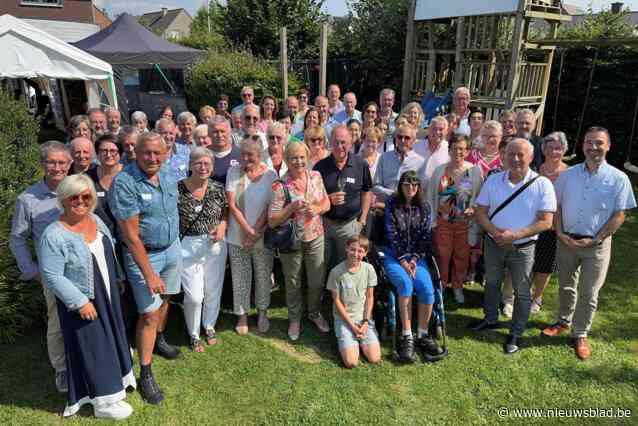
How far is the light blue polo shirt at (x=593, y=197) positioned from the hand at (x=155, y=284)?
3.41 m

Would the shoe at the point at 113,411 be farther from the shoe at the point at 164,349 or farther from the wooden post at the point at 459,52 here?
the wooden post at the point at 459,52

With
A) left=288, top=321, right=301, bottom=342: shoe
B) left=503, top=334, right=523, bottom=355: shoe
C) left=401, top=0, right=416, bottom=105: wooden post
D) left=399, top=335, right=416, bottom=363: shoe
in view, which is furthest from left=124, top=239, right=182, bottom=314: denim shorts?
left=401, top=0, right=416, bottom=105: wooden post

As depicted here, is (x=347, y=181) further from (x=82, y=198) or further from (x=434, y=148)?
(x=82, y=198)

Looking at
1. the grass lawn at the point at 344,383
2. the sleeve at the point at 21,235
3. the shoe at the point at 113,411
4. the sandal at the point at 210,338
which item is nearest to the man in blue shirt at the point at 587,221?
the grass lawn at the point at 344,383

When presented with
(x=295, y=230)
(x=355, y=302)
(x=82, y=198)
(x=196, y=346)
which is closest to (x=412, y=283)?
(x=355, y=302)

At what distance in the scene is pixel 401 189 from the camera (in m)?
4.04

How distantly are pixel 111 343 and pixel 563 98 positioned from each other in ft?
36.4

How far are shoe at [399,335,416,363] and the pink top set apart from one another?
1821mm

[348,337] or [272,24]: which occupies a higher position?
[272,24]

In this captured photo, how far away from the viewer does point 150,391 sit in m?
3.40

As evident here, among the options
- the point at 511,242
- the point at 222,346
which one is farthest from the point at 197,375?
the point at 511,242

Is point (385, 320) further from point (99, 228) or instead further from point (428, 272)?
point (99, 228)

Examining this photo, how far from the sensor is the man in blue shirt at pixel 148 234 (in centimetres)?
302

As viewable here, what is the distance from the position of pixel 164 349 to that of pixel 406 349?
6.98 feet
